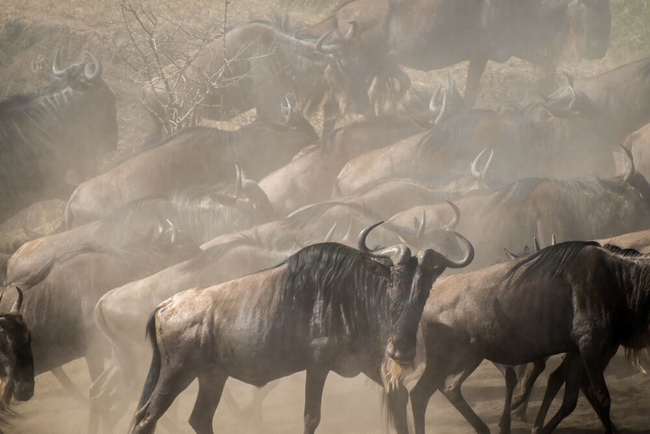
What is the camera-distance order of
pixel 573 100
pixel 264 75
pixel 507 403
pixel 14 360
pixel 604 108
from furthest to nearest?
1. pixel 264 75
2. pixel 604 108
3. pixel 573 100
4. pixel 14 360
5. pixel 507 403

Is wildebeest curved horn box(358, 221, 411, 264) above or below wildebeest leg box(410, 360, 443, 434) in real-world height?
above

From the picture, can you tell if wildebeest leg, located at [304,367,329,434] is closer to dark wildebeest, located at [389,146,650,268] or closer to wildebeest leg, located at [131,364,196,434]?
wildebeest leg, located at [131,364,196,434]

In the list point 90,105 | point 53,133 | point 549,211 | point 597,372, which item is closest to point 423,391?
point 597,372

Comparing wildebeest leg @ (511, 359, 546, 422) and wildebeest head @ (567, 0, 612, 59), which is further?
wildebeest head @ (567, 0, 612, 59)

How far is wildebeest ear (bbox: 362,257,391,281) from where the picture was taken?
535 centimetres

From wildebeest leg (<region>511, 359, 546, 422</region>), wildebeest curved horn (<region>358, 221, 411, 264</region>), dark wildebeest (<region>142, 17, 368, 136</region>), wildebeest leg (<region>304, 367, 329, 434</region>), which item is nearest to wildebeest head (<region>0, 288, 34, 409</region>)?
wildebeest leg (<region>304, 367, 329, 434</region>)

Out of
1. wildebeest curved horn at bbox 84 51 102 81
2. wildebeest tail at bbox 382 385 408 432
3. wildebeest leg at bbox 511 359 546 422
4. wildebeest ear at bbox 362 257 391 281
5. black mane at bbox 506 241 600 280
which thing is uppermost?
wildebeest curved horn at bbox 84 51 102 81

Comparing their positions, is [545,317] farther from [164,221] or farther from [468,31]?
[468,31]

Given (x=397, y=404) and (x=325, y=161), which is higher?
(x=325, y=161)

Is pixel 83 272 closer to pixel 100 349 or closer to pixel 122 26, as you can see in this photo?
pixel 100 349

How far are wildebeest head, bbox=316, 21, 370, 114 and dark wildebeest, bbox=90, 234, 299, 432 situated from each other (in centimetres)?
557

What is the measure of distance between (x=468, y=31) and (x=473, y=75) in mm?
676

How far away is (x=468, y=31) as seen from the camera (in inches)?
499

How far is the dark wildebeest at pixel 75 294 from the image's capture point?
24.2 ft
